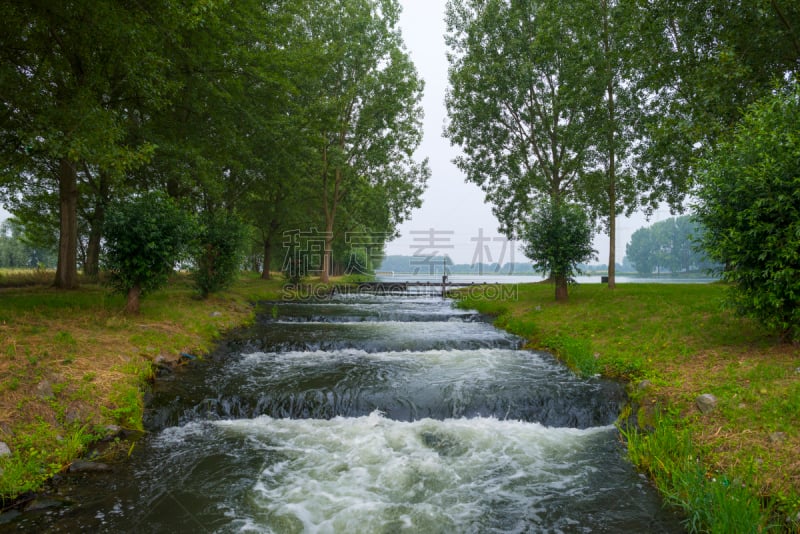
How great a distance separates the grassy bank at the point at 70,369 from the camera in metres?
4.75

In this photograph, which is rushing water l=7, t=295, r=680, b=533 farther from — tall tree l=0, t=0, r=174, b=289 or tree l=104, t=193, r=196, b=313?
tall tree l=0, t=0, r=174, b=289

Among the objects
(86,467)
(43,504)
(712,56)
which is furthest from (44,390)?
(712,56)

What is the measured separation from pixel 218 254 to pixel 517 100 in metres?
18.1

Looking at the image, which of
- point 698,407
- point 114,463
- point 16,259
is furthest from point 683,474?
point 16,259

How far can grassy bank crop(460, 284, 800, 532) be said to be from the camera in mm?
3873

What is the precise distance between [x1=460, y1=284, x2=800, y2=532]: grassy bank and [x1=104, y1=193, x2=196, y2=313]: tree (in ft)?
34.7

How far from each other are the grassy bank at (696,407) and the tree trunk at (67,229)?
17.2 metres

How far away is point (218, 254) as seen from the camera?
15430 mm

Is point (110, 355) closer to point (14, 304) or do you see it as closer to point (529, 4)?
point (14, 304)

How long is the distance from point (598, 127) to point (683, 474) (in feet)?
57.4

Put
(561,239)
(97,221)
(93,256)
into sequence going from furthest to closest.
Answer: (93,256)
(97,221)
(561,239)

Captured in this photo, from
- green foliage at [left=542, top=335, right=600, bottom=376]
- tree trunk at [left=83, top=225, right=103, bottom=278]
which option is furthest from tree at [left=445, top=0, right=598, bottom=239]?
tree trunk at [left=83, top=225, right=103, bottom=278]

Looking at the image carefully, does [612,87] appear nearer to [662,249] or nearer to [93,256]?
[93,256]

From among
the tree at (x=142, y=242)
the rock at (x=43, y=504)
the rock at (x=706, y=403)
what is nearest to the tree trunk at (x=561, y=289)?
the rock at (x=706, y=403)
